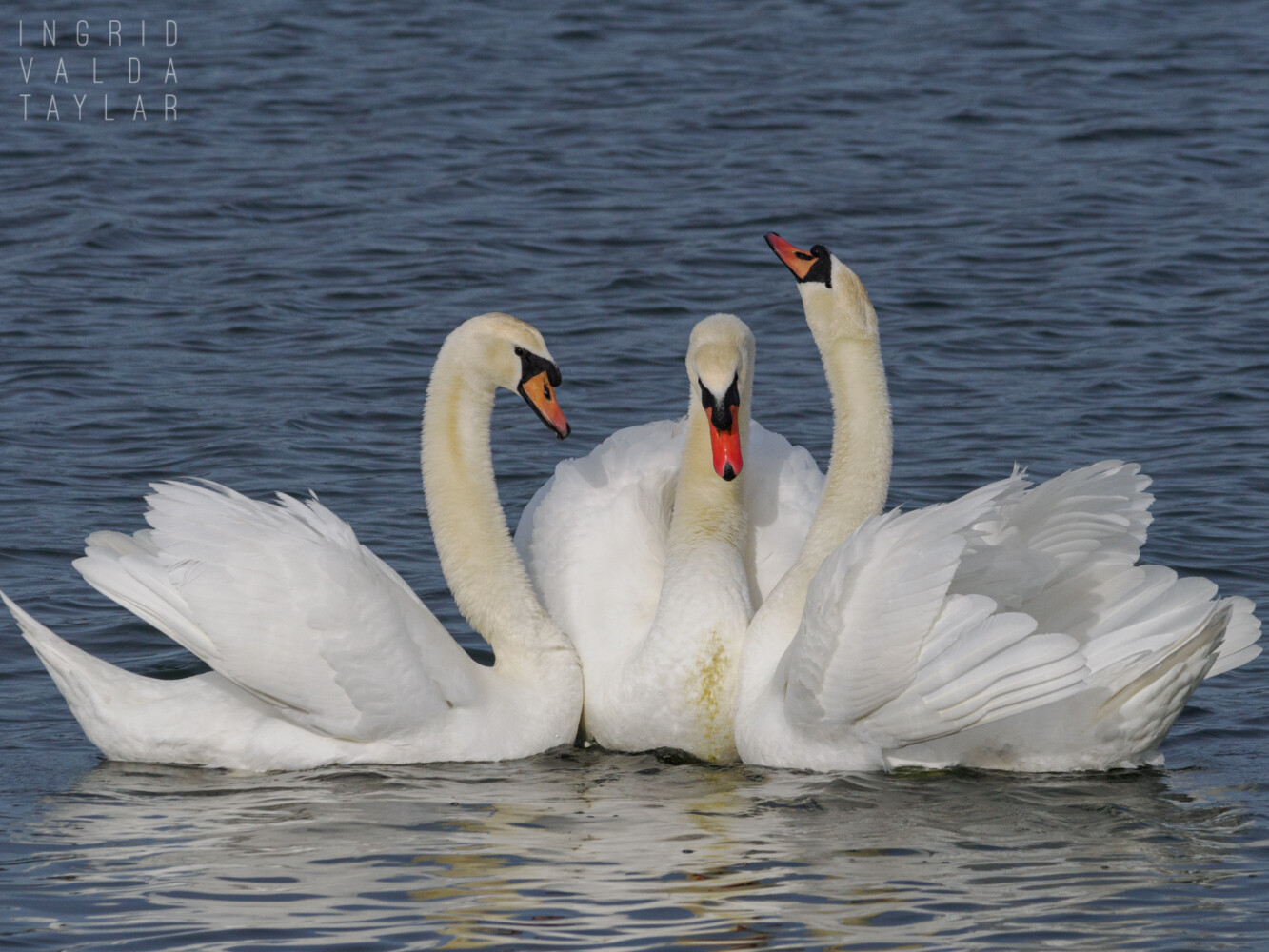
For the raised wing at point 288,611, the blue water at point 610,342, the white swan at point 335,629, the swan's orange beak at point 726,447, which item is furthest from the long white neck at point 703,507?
the raised wing at point 288,611

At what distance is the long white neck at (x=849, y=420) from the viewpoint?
27.2ft

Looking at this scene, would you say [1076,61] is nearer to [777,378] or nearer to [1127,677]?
[777,378]

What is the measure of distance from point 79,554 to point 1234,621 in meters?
5.25

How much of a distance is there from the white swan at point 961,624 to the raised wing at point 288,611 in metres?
1.29

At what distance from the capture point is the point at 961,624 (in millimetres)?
7215

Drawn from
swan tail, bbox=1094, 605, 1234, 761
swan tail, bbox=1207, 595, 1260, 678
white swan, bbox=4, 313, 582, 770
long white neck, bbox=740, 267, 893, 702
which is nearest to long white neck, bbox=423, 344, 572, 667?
white swan, bbox=4, 313, 582, 770

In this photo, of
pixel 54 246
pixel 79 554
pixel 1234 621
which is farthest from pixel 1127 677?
pixel 54 246

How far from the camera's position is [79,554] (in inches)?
398

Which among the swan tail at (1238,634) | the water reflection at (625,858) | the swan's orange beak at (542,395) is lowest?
the water reflection at (625,858)

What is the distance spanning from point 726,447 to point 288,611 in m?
1.67

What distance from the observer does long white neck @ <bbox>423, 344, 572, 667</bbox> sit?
8.40 metres

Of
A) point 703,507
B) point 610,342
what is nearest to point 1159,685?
point 703,507

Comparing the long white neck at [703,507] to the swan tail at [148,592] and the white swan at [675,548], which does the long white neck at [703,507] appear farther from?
the swan tail at [148,592]

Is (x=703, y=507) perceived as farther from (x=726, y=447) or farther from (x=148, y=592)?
(x=148, y=592)
